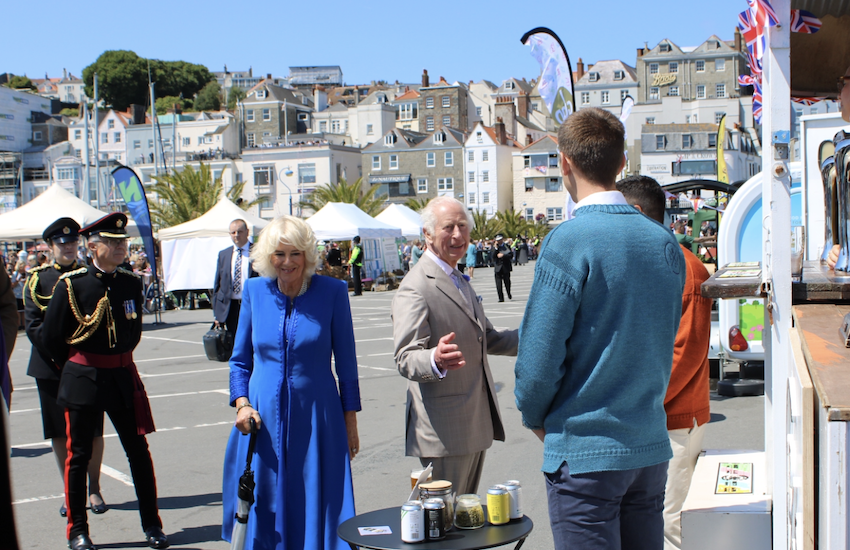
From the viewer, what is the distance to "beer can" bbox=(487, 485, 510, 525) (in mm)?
3182

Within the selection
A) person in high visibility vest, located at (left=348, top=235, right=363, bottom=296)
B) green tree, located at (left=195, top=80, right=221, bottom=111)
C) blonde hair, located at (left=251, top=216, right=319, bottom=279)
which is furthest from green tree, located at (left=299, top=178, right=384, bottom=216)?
green tree, located at (left=195, top=80, right=221, bottom=111)

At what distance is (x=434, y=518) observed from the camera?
300 cm

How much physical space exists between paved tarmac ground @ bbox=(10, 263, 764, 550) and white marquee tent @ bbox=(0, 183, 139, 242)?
8890 mm

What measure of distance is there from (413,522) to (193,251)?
21439 millimetres

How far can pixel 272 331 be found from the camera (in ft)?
13.2

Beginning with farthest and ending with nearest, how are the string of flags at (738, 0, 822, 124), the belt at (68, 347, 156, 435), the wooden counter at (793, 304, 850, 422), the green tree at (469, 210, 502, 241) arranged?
the green tree at (469, 210, 502, 241) < the belt at (68, 347, 156, 435) < the string of flags at (738, 0, 822, 124) < the wooden counter at (793, 304, 850, 422)

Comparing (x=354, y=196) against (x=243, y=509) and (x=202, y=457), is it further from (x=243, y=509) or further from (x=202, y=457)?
(x=243, y=509)

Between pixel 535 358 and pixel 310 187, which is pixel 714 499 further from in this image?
pixel 310 187

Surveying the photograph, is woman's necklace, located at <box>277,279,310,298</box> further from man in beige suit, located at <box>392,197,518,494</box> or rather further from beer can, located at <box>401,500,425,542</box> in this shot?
beer can, located at <box>401,500,425,542</box>

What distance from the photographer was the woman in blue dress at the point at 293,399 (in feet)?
12.8

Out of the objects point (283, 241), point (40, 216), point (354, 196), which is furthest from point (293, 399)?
point (354, 196)

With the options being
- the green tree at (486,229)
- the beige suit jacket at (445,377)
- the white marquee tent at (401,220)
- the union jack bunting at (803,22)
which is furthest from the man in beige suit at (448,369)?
the green tree at (486,229)

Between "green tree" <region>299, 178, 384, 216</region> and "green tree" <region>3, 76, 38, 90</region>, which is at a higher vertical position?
"green tree" <region>3, 76, 38, 90</region>

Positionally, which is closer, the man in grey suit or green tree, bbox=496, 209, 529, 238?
the man in grey suit
